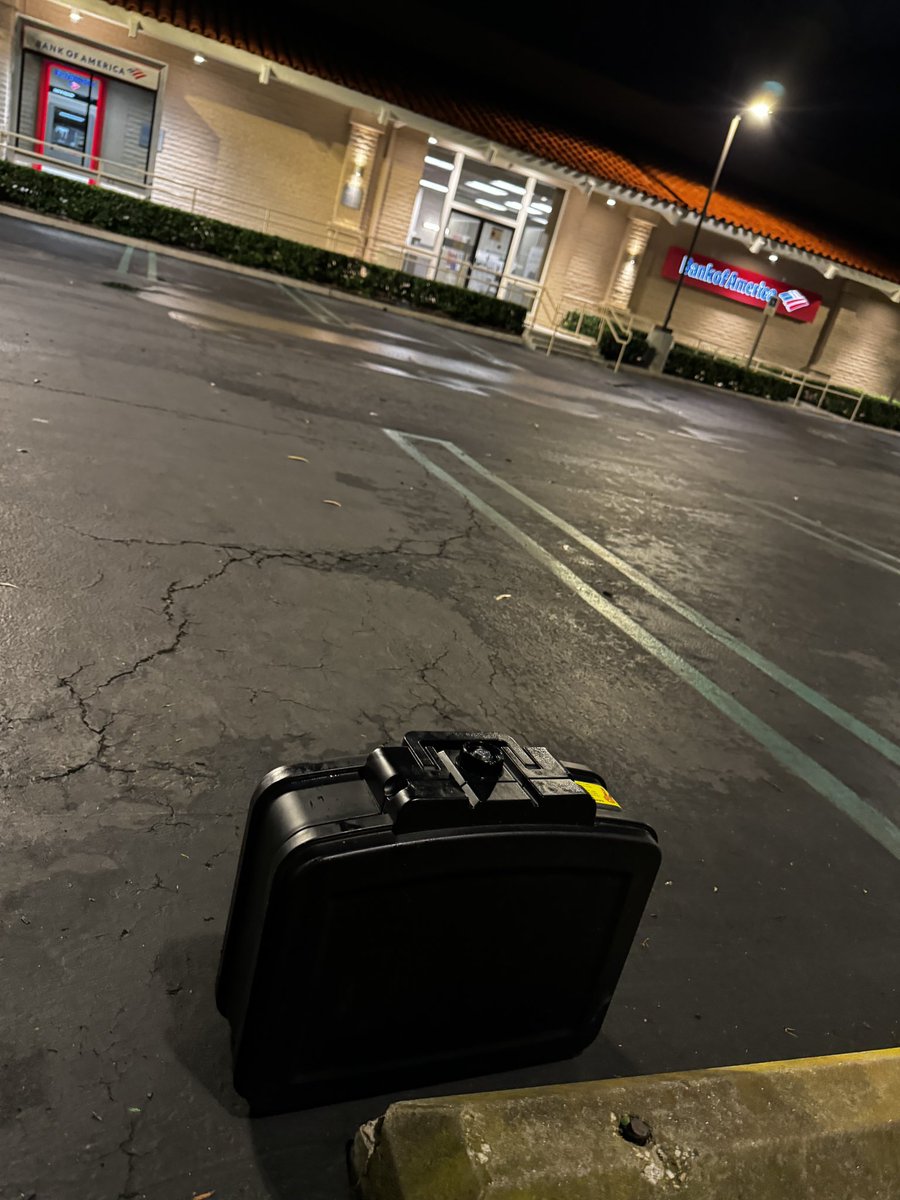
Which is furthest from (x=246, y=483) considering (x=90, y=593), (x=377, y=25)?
(x=377, y=25)

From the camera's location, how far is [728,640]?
4.60 metres

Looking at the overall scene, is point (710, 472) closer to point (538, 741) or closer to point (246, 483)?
point (246, 483)

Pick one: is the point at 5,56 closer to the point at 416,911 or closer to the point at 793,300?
the point at 416,911

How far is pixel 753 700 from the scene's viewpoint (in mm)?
3920

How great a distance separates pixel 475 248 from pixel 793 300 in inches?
463

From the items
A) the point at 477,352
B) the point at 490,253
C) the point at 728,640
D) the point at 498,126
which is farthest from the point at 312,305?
the point at 728,640

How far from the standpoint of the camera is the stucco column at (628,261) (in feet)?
80.3

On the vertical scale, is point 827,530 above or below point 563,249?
below


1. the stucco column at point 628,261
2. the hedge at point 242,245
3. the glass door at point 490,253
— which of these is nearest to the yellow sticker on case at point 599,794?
the hedge at point 242,245

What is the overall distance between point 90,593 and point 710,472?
27.5 ft

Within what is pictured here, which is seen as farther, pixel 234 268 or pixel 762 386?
pixel 762 386

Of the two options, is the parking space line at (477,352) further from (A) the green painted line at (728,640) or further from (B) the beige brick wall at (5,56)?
(B) the beige brick wall at (5,56)

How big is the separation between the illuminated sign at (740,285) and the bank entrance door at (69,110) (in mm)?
17267

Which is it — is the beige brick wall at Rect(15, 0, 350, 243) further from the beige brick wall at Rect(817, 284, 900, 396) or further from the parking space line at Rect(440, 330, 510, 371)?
the beige brick wall at Rect(817, 284, 900, 396)
